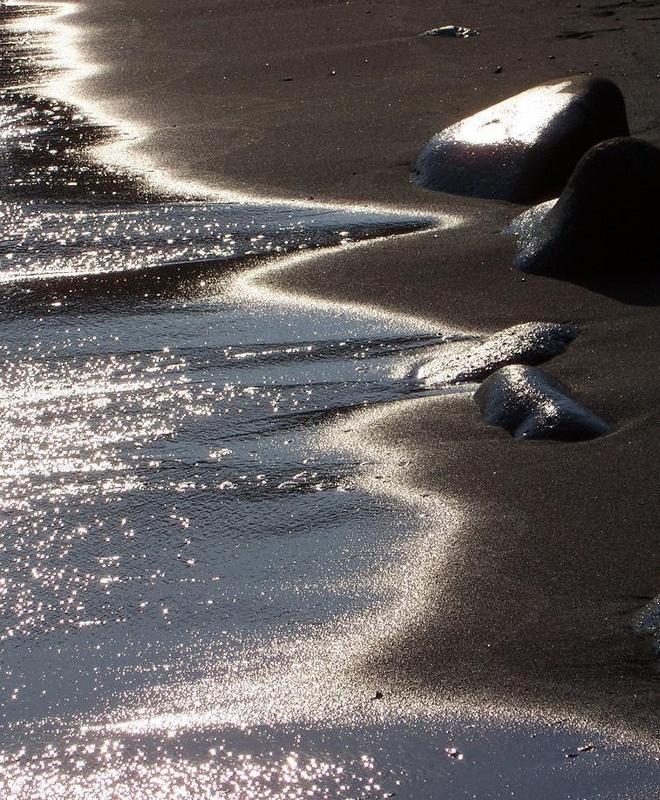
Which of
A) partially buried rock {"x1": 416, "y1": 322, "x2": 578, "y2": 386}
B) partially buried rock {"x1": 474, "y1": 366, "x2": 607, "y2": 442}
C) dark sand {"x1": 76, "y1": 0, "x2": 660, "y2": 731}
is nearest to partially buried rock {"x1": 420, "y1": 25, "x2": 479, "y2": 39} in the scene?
dark sand {"x1": 76, "y1": 0, "x2": 660, "y2": 731}

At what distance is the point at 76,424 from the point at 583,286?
2.31 m

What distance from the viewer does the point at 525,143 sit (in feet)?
21.7

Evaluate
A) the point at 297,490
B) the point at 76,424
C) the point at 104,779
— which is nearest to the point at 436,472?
the point at 297,490

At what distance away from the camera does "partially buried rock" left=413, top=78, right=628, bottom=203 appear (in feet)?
21.3

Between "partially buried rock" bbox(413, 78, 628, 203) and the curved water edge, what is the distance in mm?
1788

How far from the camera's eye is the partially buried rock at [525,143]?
650 centimetres

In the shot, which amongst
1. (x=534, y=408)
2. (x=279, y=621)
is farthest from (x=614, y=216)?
(x=279, y=621)

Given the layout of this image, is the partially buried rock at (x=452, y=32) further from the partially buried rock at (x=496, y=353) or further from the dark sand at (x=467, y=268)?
the partially buried rock at (x=496, y=353)

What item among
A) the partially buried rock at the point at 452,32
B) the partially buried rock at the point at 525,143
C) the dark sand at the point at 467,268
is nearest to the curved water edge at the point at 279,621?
the dark sand at the point at 467,268

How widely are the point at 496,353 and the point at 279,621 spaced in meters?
1.75

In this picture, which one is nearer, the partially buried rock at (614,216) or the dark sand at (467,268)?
the dark sand at (467,268)

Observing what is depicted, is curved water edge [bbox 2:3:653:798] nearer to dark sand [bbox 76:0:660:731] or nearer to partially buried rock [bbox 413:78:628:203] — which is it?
dark sand [bbox 76:0:660:731]

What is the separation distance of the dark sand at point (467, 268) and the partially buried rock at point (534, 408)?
2.6 inches

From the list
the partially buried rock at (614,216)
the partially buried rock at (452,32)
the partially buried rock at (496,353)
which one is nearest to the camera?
the partially buried rock at (496,353)
